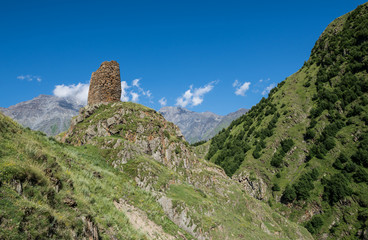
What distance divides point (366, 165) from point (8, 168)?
70537mm

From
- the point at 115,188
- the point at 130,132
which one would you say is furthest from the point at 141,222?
the point at 130,132

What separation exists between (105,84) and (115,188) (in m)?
23.3

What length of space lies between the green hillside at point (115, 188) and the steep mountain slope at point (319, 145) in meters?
24.9

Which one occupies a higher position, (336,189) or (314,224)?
(336,189)

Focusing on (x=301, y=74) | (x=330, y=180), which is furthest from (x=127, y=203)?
(x=301, y=74)

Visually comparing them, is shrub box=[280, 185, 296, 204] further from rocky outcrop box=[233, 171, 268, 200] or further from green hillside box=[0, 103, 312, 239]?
green hillside box=[0, 103, 312, 239]

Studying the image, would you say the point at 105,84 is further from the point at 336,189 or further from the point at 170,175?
the point at 336,189

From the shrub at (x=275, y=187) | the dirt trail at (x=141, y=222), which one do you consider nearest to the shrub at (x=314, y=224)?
the shrub at (x=275, y=187)

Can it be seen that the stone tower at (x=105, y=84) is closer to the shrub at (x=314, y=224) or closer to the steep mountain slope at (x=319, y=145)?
the steep mountain slope at (x=319, y=145)

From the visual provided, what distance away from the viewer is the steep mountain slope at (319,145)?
50156 millimetres

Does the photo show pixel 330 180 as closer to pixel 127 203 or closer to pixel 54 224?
pixel 127 203

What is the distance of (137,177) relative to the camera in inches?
843

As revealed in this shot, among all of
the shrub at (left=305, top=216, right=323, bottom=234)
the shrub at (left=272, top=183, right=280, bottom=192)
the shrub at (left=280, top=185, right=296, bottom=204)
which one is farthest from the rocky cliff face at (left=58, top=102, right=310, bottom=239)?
the shrub at (left=272, top=183, right=280, bottom=192)

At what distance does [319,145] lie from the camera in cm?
6253
